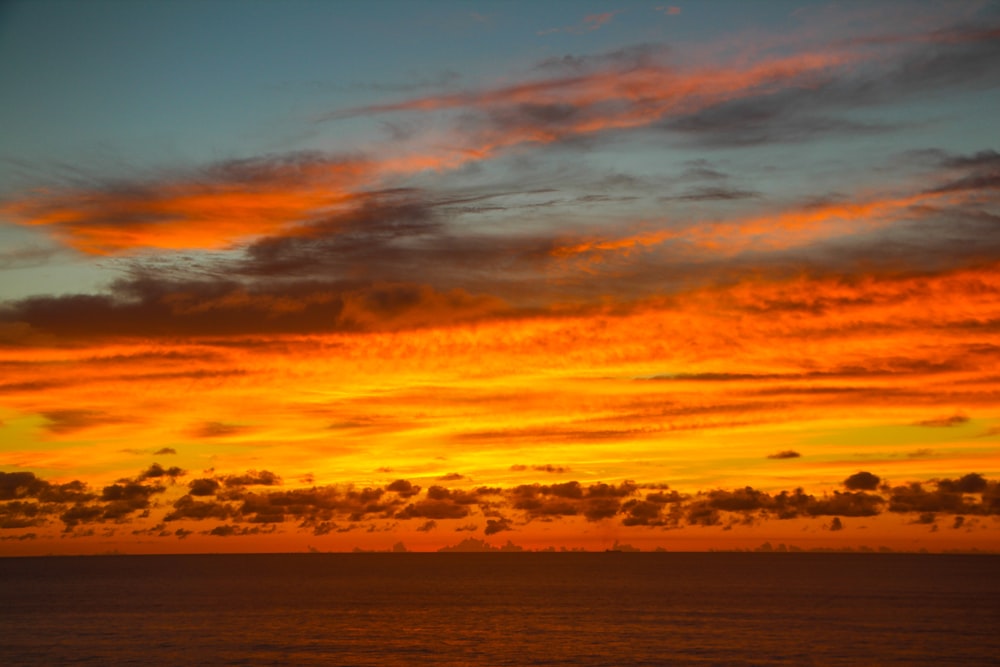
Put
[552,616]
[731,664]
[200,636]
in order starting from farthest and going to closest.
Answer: [552,616] → [200,636] → [731,664]

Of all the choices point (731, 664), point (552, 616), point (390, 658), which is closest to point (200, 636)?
point (390, 658)

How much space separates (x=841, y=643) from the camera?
114188 mm

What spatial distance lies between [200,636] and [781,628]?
7795cm

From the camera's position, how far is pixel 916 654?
343 feet

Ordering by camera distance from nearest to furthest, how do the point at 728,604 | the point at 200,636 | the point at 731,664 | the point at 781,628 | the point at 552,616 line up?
the point at 731,664 → the point at 200,636 → the point at 781,628 → the point at 552,616 → the point at 728,604

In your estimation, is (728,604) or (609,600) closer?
(728,604)

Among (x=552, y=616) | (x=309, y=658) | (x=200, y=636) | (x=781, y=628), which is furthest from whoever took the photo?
(x=552, y=616)

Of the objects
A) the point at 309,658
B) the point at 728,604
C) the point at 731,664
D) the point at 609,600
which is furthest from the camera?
the point at 609,600

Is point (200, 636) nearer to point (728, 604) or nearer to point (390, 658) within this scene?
point (390, 658)

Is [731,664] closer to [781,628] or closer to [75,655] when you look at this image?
[781,628]

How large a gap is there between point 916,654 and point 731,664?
24.3m

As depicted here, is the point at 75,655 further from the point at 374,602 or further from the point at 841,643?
the point at 374,602

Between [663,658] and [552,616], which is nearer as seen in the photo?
[663,658]

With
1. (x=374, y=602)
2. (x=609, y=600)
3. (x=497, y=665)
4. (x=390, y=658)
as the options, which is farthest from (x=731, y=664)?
(x=374, y=602)
